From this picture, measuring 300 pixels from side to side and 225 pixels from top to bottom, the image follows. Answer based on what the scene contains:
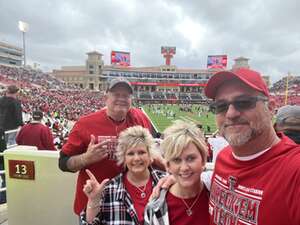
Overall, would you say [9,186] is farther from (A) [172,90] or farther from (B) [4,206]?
(A) [172,90]

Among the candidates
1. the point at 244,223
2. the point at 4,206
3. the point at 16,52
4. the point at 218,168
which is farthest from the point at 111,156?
the point at 16,52

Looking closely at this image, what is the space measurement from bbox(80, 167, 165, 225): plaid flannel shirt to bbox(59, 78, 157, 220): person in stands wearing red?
0.39 metres

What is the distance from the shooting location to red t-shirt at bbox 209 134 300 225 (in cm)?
126

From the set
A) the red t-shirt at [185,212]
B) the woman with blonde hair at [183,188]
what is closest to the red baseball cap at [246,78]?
the woman with blonde hair at [183,188]

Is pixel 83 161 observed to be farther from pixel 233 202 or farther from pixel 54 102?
pixel 54 102

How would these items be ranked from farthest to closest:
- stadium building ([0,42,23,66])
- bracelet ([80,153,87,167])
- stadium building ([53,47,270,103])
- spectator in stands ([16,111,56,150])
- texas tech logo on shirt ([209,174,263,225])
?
stadium building ([53,47,270,103]), stadium building ([0,42,23,66]), spectator in stands ([16,111,56,150]), bracelet ([80,153,87,167]), texas tech logo on shirt ([209,174,263,225])

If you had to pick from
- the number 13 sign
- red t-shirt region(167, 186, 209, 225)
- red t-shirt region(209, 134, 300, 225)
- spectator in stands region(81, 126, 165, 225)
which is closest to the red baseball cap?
red t-shirt region(209, 134, 300, 225)

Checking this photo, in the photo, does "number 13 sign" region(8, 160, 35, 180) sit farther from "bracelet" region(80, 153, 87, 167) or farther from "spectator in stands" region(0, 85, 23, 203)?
"spectator in stands" region(0, 85, 23, 203)

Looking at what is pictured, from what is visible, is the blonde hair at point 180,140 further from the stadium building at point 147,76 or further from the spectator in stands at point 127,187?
the stadium building at point 147,76

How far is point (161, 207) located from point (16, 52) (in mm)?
107967

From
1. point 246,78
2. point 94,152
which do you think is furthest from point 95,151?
point 246,78

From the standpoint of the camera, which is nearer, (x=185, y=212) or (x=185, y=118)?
(x=185, y=212)

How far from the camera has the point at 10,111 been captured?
20.2 ft

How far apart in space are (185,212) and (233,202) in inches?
17.7
